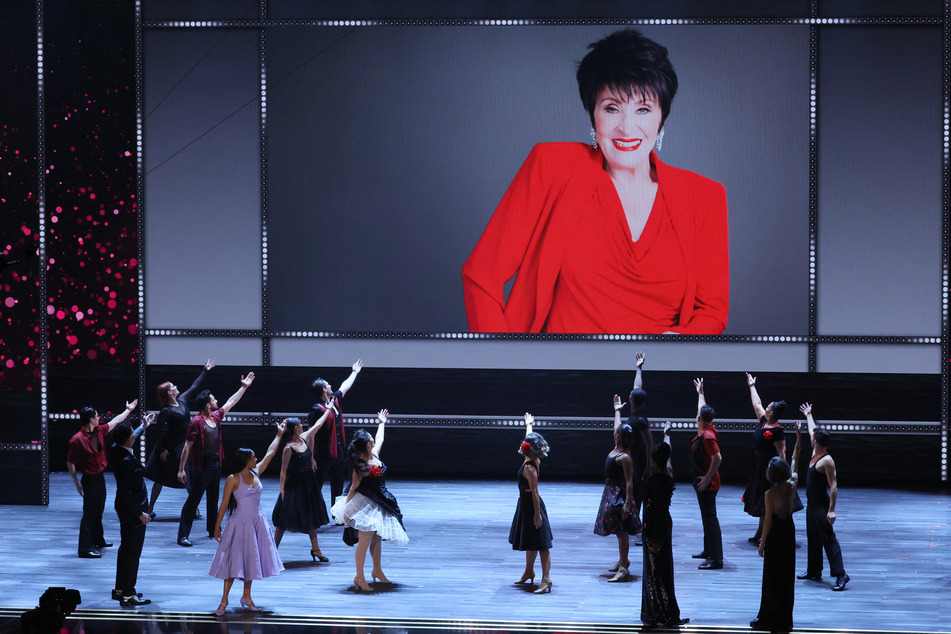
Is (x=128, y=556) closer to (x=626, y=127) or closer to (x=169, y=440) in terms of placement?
(x=169, y=440)

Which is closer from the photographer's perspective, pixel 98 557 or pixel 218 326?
pixel 98 557

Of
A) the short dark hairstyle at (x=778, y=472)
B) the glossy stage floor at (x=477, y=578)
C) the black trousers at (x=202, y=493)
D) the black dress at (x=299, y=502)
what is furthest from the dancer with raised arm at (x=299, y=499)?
the short dark hairstyle at (x=778, y=472)

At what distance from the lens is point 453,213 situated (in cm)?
1220

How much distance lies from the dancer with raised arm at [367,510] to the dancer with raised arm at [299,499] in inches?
35.1

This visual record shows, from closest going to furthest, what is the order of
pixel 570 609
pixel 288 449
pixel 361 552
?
pixel 570 609
pixel 361 552
pixel 288 449

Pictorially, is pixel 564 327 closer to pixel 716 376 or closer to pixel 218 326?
pixel 716 376

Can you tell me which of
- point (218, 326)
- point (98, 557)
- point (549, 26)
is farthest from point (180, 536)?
point (549, 26)

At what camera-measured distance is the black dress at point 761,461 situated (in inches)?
346

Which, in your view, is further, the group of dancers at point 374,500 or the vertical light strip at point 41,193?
the vertical light strip at point 41,193

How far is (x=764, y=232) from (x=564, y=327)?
246 centimetres

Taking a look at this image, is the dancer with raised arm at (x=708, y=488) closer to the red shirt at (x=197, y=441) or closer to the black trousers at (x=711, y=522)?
the black trousers at (x=711, y=522)

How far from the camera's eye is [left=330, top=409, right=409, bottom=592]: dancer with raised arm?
781 centimetres

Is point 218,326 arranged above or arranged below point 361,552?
above

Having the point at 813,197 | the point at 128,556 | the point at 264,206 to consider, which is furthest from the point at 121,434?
the point at 813,197
